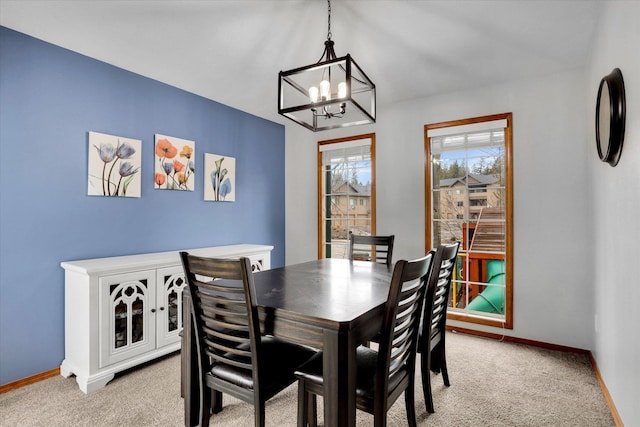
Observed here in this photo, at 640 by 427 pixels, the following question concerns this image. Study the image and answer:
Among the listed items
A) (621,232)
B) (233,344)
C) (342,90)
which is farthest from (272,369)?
(621,232)

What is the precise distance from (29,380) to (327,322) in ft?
8.11

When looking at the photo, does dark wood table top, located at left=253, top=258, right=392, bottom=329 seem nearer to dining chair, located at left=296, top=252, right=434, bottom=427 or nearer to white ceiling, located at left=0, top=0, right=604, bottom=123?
dining chair, located at left=296, top=252, right=434, bottom=427

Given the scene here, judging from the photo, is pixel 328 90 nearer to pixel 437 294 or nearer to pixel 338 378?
pixel 437 294

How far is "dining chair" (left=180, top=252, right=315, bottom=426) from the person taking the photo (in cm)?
144

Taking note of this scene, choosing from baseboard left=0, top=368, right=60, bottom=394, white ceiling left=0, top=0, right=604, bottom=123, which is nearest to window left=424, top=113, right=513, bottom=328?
white ceiling left=0, top=0, right=604, bottom=123

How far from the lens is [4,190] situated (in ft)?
7.52

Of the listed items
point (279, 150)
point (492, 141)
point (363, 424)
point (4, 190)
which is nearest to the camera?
point (363, 424)

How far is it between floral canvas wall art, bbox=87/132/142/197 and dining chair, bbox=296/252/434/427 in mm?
2261

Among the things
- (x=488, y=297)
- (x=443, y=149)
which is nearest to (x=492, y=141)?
(x=443, y=149)

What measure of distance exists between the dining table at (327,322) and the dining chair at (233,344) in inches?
4.5

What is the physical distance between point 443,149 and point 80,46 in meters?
3.36

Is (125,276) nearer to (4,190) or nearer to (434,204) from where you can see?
(4,190)

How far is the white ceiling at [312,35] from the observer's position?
83.9 inches

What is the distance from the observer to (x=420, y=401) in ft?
7.10
